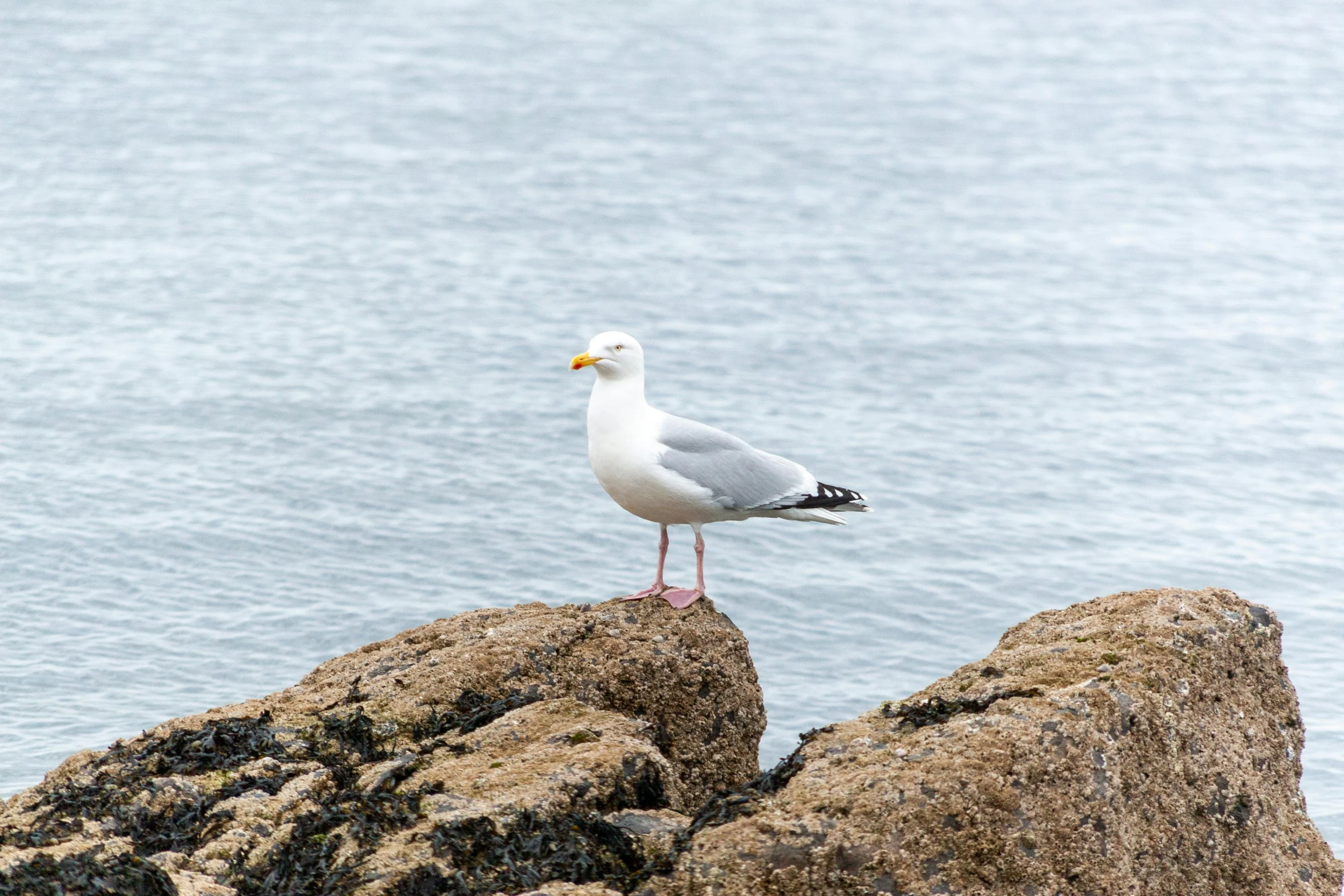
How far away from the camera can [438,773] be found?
6.98 meters

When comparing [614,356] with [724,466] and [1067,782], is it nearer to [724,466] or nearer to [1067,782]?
[724,466]

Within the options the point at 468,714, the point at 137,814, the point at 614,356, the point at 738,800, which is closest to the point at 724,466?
the point at 614,356

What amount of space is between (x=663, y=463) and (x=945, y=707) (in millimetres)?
3192

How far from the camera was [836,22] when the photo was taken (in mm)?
52375

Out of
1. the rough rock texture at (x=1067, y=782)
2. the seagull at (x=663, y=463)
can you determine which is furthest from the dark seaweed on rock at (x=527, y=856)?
the seagull at (x=663, y=463)

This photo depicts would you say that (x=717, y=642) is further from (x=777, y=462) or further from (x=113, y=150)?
(x=113, y=150)

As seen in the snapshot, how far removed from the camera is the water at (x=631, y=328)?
18.3 meters

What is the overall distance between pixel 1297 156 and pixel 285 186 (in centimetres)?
2482

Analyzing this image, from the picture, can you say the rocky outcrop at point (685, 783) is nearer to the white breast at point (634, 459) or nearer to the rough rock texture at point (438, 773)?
the rough rock texture at point (438, 773)

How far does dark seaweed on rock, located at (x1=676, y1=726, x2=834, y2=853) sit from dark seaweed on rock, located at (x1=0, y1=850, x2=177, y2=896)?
2.02 meters

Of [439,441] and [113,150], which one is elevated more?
[113,150]

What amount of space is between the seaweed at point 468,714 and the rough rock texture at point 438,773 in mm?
12

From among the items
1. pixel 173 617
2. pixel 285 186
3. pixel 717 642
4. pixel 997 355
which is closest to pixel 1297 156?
pixel 997 355

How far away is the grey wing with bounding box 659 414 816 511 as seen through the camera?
9.59 metres
